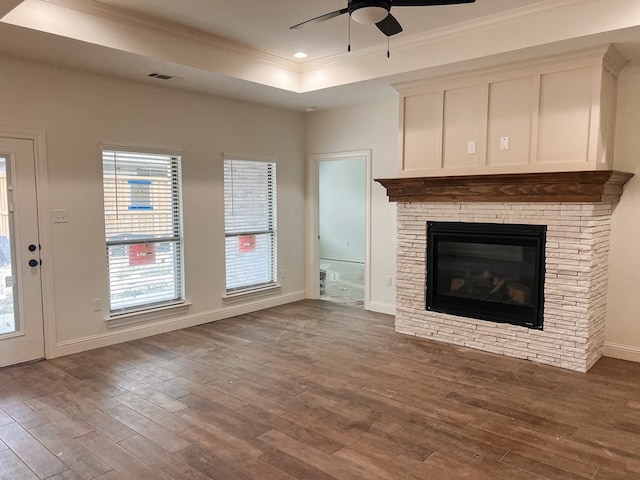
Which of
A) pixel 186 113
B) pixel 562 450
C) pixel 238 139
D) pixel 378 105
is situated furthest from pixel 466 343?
pixel 186 113

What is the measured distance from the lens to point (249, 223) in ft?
19.6

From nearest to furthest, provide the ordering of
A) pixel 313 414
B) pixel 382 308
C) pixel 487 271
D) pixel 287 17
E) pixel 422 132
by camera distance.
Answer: pixel 313 414 < pixel 287 17 < pixel 487 271 < pixel 422 132 < pixel 382 308

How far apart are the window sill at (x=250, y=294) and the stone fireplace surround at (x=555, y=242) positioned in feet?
8.02

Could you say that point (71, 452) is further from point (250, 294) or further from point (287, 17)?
point (287, 17)

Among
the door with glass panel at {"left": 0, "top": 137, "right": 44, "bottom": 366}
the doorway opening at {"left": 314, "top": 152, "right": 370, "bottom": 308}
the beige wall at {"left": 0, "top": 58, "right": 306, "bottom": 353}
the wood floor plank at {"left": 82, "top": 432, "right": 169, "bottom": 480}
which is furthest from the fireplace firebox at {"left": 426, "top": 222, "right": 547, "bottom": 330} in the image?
the doorway opening at {"left": 314, "top": 152, "right": 370, "bottom": 308}

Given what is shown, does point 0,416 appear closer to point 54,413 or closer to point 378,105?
point 54,413

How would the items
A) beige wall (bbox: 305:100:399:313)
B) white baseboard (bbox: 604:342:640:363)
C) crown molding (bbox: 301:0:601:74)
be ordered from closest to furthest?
crown molding (bbox: 301:0:601:74) → white baseboard (bbox: 604:342:640:363) → beige wall (bbox: 305:100:399:313)

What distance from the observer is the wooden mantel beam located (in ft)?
12.3

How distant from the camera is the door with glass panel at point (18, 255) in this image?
3939 mm

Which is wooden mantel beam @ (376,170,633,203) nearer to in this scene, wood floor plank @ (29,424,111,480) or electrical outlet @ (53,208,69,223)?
electrical outlet @ (53,208,69,223)

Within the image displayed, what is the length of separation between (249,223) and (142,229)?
4.91ft

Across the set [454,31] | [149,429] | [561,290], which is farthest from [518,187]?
[149,429]

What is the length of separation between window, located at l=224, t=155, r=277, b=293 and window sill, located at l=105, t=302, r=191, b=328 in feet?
2.39

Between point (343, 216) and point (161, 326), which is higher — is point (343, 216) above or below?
above
